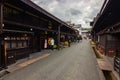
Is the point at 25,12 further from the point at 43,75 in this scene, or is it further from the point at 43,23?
the point at 43,75

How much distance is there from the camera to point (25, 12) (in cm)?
1520

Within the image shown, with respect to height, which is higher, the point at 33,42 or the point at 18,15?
the point at 18,15

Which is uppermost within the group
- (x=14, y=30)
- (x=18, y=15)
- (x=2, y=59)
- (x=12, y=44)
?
(x=18, y=15)

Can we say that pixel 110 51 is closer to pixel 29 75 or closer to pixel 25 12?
pixel 25 12

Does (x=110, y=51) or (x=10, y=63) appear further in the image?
(x=110, y=51)

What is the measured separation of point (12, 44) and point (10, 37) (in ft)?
2.27

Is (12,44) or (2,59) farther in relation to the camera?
A: (12,44)

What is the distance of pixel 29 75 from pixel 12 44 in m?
5.08

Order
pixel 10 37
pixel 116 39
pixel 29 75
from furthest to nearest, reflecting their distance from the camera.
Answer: pixel 116 39, pixel 10 37, pixel 29 75

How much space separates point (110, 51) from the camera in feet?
61.3

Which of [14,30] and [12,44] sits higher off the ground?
[14,30]

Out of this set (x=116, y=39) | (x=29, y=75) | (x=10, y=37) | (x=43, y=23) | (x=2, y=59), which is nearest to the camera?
(x=29, y=75)

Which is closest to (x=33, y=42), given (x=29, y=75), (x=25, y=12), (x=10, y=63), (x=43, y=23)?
(x=43, y=23)

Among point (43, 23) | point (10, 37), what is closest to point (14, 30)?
point (10, 37)
